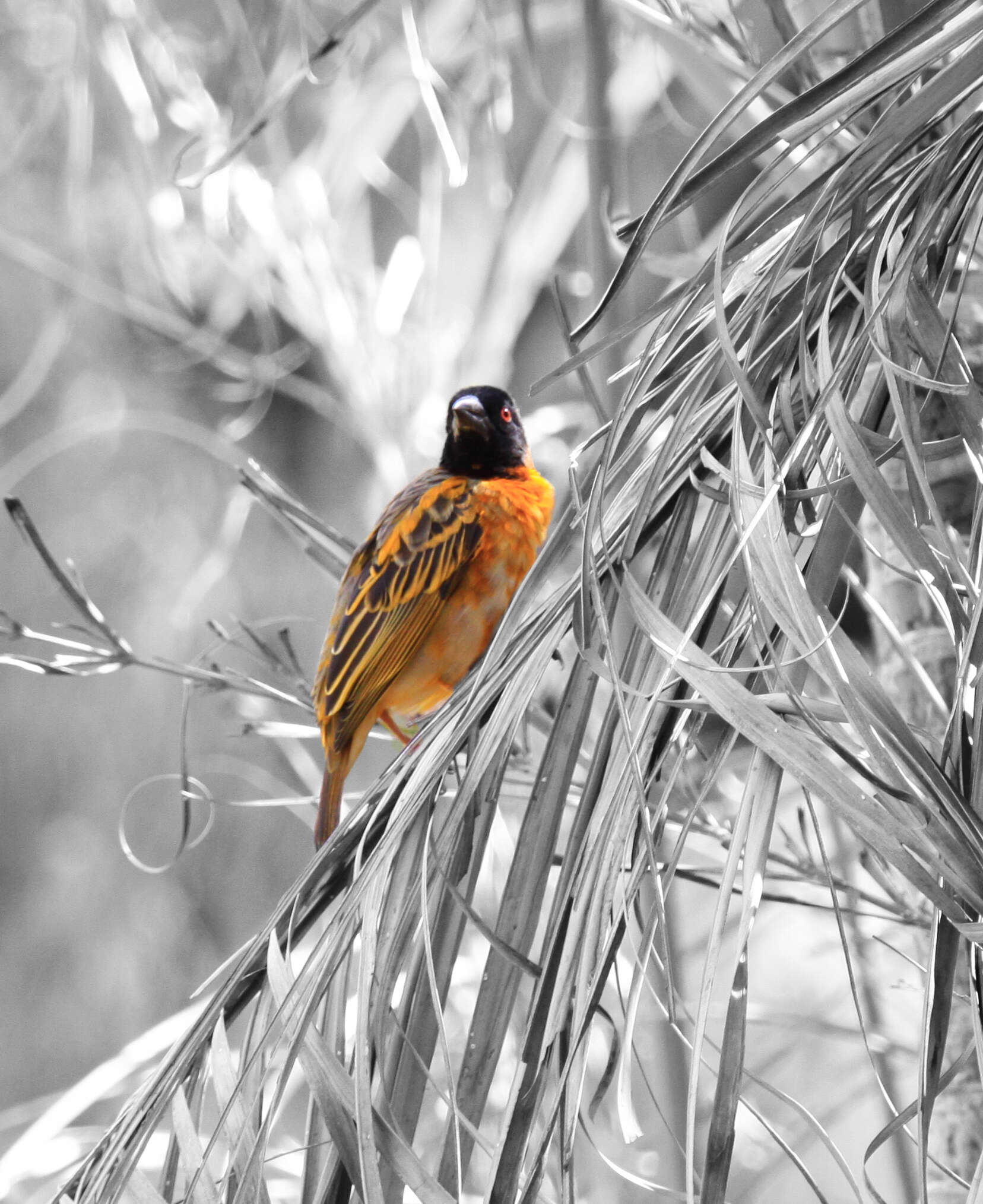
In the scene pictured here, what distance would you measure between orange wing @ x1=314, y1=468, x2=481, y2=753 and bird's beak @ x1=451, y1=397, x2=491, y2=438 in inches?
9.5

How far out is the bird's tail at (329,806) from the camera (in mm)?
2541

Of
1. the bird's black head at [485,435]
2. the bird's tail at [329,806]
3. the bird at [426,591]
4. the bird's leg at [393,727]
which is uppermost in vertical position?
the bird's black head at [485,435]

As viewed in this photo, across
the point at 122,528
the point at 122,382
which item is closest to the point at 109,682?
the point at 122,528

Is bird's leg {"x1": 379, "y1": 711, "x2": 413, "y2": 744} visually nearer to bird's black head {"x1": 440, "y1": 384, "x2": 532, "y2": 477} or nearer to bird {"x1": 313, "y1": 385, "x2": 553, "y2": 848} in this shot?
bird {"x1": 313, "y1": 385, "x2": 553, "y2": 848}

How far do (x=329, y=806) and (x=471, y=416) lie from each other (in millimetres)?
1069

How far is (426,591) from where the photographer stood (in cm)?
298

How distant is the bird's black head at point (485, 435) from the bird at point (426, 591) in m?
0.16

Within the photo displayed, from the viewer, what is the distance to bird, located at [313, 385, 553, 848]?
2914 mm

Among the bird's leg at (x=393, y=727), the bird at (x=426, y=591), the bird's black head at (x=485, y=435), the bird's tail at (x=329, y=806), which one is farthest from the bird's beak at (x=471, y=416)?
the bird's tail at (x=329, y=806)

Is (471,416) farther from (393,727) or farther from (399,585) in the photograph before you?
(393,727)

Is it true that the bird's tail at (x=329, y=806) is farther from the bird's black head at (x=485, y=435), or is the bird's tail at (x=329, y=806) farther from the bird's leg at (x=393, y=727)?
the bird's black head at (x=485, y=435)

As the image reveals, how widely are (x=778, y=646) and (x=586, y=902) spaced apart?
244 mm

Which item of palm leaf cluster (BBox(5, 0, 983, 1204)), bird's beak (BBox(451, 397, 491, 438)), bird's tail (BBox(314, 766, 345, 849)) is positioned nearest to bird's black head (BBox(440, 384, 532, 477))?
bird's beak (BBox(451, 397, 491, 438))

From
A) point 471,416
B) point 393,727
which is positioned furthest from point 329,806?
point 471,416
